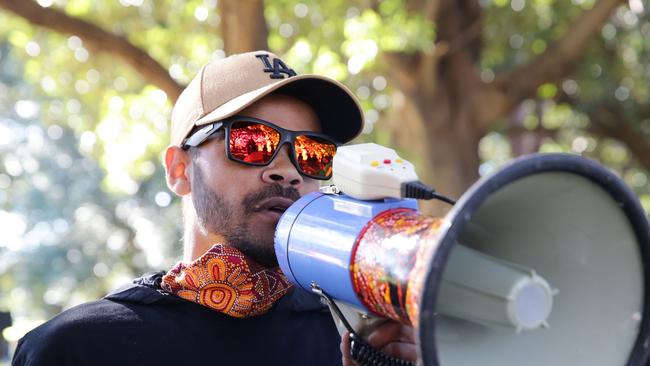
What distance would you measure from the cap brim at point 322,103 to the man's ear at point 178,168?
0.15 m

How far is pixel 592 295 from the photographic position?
1.56 meters

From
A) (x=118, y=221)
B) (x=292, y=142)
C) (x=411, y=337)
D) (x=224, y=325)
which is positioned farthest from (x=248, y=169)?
(x=118, y=221)

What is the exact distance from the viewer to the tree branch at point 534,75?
7168 millimetres

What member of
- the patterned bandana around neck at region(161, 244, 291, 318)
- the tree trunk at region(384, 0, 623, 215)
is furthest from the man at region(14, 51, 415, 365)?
the tree trunk at region(384, 0, 623, 215)

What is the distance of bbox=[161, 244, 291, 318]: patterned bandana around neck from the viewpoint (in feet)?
7.13

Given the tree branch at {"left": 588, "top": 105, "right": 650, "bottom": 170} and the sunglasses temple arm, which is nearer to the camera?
the sunglasses temple arm

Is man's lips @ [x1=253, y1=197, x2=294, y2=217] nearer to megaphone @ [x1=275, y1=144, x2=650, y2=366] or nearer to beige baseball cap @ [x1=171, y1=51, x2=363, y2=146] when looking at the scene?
beige baseball cap @ [x1=171, y1=51, x2=363, y2=146]

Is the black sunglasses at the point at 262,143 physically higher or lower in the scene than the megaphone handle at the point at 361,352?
higher

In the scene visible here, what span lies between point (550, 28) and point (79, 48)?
14.8 feet

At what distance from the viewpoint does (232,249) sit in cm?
223

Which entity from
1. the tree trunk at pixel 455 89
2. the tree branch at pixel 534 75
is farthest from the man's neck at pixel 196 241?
the tree branch at pixel 534 75

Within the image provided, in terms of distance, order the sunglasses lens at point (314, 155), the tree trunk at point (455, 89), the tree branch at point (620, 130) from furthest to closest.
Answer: the tree branch at point (620, 130) → the tree trunk at point (455, 89) → the sunglasses lens at point (314, 155)

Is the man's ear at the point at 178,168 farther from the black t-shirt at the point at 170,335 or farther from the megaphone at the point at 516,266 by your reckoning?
the megaphone at the point at 516,266

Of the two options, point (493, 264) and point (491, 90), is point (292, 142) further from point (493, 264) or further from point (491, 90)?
point (491, 90)
